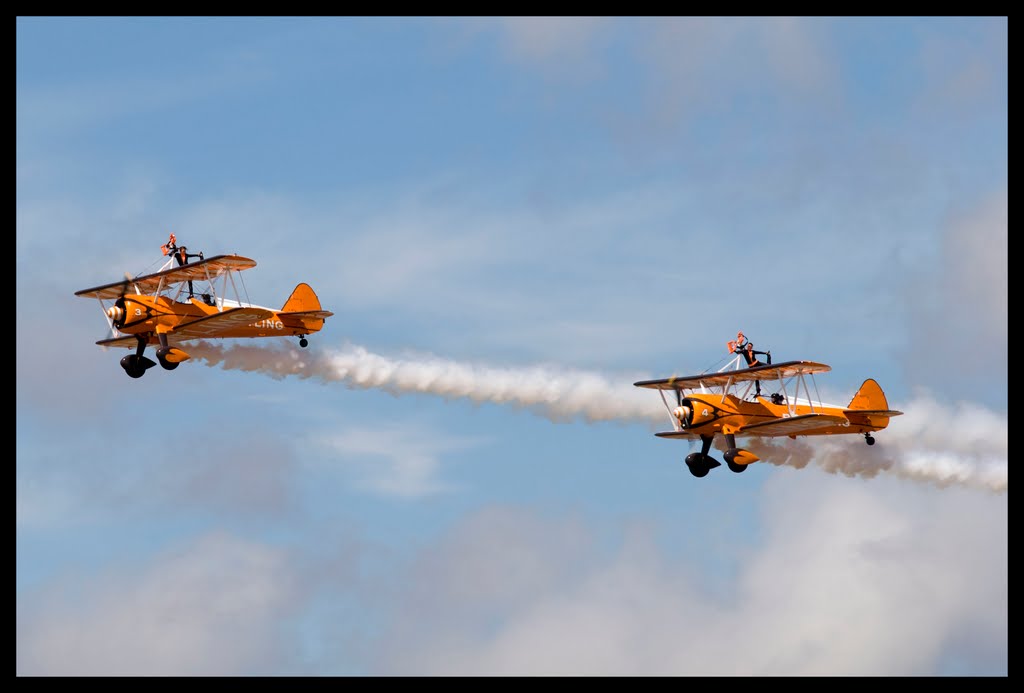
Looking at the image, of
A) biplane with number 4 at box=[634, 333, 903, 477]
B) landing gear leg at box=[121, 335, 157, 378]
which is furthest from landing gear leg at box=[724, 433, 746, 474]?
landing gear leg at box=[121, 335, 157, 378]

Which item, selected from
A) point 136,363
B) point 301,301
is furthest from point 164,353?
point 301,301

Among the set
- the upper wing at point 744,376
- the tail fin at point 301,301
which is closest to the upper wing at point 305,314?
the tail fin at point 301,301

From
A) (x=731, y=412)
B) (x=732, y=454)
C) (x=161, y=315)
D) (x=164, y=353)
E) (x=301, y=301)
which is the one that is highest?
(x=301, y=301)

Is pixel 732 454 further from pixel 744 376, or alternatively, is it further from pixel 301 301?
pixel 301 301

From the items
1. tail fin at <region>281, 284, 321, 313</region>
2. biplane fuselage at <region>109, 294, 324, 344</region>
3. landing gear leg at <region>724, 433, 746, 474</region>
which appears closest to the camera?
landing gear leg at <region>724, 433, 746, 474</region>

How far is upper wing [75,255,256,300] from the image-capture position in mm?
93125

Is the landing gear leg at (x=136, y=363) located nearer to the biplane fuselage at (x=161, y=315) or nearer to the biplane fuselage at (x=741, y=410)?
the biplane fuselage at (x=161, y=315)

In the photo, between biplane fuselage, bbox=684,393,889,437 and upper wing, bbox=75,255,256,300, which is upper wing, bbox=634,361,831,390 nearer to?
biplane fuselage, bbox=684,393,889,437

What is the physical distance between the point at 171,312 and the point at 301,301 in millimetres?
5830

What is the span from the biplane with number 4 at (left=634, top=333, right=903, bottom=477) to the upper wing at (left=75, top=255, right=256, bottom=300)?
13476mm

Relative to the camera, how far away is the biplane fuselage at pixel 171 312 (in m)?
93.6

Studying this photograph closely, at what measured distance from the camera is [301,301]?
9844 cm
